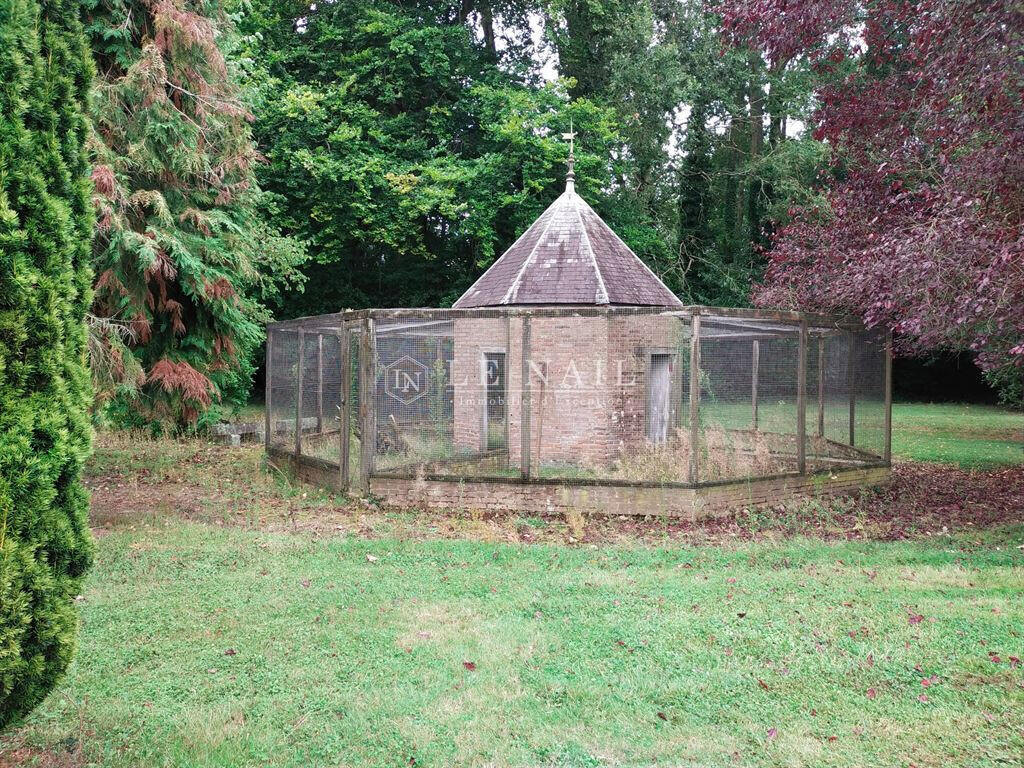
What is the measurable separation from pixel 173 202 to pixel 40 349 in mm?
Result: 14114

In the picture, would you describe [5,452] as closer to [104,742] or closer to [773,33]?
[104,742]

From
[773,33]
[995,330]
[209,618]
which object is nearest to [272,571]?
[209,618]

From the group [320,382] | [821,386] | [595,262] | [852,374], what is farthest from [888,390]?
[320,382]

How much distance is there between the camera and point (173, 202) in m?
16.2

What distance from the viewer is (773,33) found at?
9.18 meters

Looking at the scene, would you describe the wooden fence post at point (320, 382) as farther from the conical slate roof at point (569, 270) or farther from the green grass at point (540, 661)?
the green grass at point (540, 661)

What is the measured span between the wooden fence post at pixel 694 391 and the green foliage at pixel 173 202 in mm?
8532

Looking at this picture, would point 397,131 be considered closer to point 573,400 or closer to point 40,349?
point 573,400

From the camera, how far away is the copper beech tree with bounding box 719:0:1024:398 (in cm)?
765

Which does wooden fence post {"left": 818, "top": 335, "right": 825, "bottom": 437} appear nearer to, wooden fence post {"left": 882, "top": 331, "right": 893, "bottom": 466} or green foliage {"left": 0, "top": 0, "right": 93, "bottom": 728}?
wooden fence post {"left": 882, "top": 331, "right": 893, "bottom": 466}

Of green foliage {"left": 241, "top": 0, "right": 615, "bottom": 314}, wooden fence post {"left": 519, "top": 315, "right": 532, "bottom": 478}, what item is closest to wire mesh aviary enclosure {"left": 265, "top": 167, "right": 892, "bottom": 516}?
wooden fence post {"left": 519, "top": 315, "right": 532, "bottom": 478}

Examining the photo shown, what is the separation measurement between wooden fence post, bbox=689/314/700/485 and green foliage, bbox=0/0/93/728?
6.71m

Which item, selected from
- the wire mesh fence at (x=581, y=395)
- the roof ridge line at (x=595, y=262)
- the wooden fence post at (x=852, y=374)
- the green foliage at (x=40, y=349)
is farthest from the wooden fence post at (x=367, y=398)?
the wooden fence post at (x=852, y=374)

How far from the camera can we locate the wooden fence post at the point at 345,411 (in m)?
10.3
